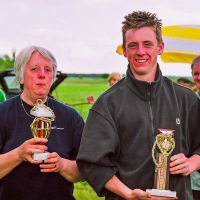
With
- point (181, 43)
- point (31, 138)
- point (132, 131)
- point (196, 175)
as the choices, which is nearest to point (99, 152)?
point (132, 131)

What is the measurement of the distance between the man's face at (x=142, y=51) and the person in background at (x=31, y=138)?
1.76 ft

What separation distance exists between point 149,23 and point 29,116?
0.94m

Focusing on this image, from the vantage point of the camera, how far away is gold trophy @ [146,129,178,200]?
249 centimetres

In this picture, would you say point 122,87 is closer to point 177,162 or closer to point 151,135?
point 151,135

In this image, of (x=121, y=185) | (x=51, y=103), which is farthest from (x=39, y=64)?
(x=121, y=185)

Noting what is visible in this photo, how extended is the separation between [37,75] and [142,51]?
672 millimetres

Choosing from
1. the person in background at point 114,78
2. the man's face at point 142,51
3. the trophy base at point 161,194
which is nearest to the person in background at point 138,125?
the man's face at point 142,51

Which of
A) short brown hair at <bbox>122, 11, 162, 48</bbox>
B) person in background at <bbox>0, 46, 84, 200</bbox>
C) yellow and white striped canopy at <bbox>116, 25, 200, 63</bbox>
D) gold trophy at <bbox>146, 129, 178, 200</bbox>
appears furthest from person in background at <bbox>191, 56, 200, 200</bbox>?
yellow and white striped canopy at <bbox>116, 25, 200, 63</bbox>

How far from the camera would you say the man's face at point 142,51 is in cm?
268

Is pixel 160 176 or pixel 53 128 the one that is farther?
pixel 53 128

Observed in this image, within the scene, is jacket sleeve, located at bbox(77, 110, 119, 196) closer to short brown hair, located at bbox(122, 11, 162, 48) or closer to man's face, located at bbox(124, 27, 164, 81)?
man's face, located at bbox(124, 27, 164, 81)

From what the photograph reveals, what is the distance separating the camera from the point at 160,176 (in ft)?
8.25

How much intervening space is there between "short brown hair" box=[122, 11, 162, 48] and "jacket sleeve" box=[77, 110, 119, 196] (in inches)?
20.9

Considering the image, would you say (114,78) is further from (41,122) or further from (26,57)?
(41,122)
